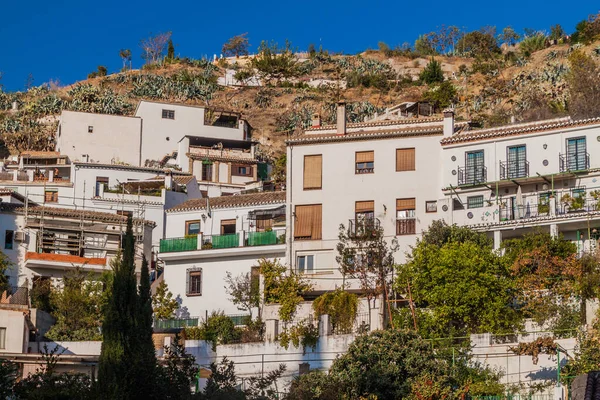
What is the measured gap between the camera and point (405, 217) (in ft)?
166

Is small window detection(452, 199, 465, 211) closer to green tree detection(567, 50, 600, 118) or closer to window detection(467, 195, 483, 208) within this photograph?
window detection(467, 195, 483, 208)

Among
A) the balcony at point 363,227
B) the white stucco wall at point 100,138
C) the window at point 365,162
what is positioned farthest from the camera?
the white stucco wall at point 100,138

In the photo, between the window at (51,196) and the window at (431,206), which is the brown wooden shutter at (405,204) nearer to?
the window at (431,206)

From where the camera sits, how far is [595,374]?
2036 cm

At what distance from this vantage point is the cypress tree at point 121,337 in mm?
30500

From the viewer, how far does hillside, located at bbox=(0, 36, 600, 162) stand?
291 feet

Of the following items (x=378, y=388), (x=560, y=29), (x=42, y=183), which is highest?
(x=560, y=29)

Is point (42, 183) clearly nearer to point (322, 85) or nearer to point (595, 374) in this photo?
point (322, 85)

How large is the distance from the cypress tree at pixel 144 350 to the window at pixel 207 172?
4109 cm

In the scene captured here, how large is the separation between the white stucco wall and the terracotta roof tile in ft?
72.3

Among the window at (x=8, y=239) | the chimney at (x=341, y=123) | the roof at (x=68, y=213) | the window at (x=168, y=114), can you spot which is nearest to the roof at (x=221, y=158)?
the window at (x=168, y=114)

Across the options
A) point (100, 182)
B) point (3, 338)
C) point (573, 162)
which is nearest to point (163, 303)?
point (3, 338)

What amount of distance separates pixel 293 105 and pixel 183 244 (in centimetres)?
4958

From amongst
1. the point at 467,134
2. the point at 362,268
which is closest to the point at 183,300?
the point at 362,268
